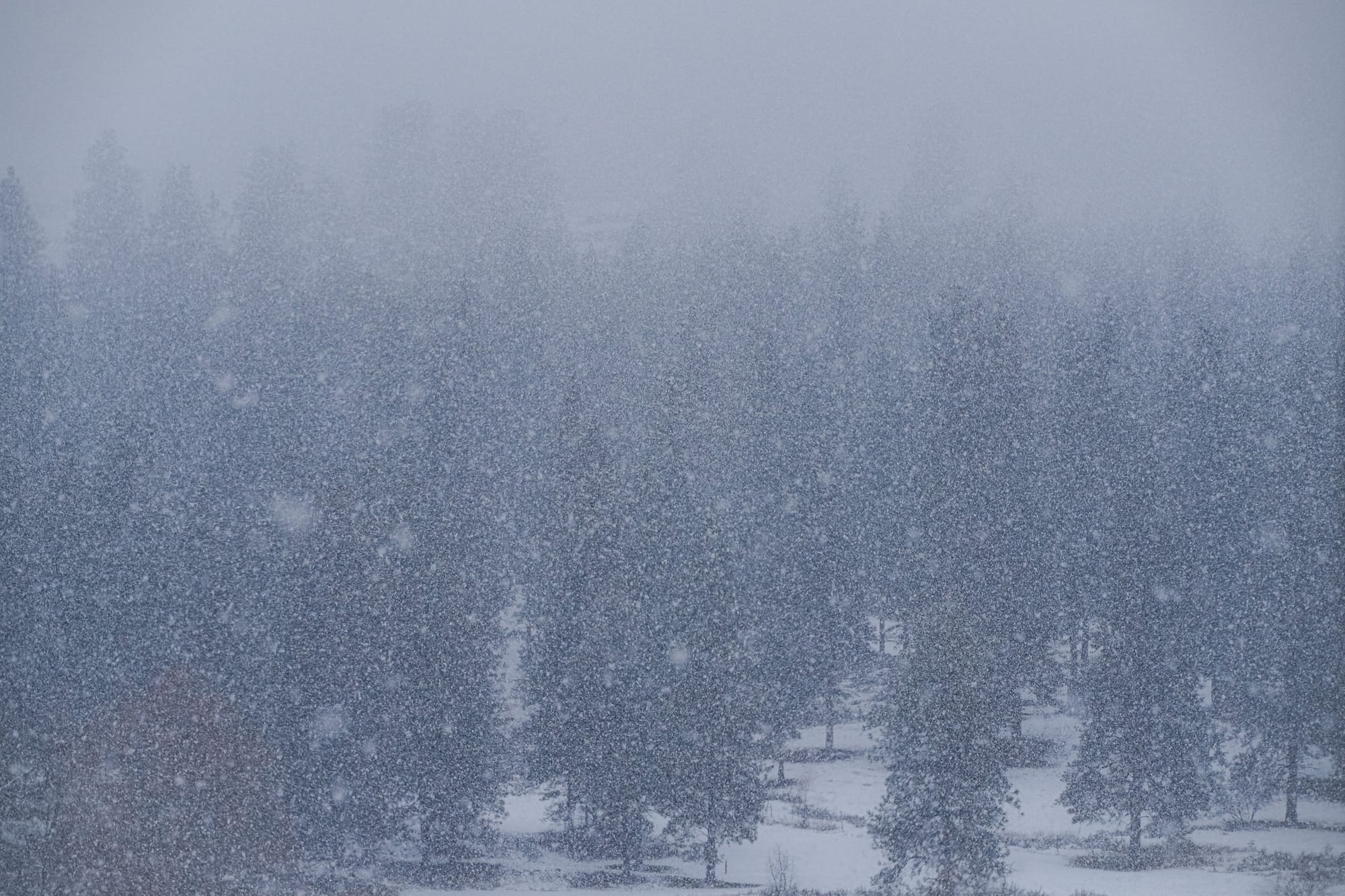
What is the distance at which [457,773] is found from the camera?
26344 millimetres

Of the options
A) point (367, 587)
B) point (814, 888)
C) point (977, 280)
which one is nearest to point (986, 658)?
point (814, 888)

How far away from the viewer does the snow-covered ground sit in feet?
84.7

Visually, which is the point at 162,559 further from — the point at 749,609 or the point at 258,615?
the point at 749,609

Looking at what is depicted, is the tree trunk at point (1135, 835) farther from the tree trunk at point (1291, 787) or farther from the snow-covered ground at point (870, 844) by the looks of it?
the tree trunk at point (1291, 787)

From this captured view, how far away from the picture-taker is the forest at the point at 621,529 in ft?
79.9

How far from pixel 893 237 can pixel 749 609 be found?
27.1 metres

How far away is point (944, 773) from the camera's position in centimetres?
2442

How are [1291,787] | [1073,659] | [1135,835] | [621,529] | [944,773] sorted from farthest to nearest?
[1073,659] → [1291,787] → [621,529] → [1135,835] → [944,773]

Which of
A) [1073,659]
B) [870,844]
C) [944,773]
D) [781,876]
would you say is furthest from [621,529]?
[1073,659]

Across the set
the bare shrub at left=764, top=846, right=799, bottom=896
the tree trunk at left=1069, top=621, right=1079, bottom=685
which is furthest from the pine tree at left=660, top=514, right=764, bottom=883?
the tree trunk at left=1069, top=621, right=1079, bottom=685

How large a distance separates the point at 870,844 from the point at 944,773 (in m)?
6.14

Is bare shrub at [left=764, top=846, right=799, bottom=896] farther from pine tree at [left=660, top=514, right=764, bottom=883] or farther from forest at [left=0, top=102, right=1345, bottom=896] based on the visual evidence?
forest at [left=0, top=102, right=1345, bottom=896]

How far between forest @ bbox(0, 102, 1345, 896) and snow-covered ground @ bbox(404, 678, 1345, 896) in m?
0.82

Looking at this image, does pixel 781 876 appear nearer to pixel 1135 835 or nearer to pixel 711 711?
pixel 711 711
